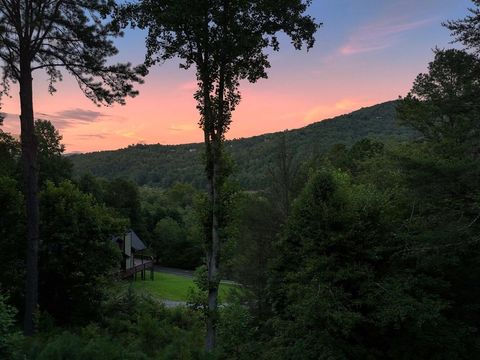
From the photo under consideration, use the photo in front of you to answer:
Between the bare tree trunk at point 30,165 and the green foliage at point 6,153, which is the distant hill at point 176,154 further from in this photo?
the bare tree trunk at point 30,165

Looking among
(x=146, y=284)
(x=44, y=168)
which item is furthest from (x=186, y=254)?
(x=44, y=168)

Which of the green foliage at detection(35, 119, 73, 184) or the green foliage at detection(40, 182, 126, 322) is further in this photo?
the green foliage at detection(35, 119, 73, 184)

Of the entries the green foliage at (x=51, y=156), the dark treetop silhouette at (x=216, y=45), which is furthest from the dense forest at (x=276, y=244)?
the green foliage at (x=51, y=156)

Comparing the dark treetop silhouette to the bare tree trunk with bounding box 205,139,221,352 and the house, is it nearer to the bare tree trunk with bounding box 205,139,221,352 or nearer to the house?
the bare tree trunk with bounding box 205,139,221,352

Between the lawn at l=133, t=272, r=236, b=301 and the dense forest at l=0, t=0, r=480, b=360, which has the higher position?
the dense forest at l=0, t=0, r=480, b=360

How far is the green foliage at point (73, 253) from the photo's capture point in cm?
1600

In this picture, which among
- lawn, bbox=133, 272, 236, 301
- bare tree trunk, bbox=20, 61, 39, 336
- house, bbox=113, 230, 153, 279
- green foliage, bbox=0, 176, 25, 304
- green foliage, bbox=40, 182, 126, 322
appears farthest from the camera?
house, bbox=113, 230, 153, 279

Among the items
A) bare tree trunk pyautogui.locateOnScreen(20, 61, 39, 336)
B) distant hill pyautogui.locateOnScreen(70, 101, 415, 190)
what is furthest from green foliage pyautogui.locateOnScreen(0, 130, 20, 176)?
distant hill pyautogui.locateOnScreen(70, 101, 415, 190)

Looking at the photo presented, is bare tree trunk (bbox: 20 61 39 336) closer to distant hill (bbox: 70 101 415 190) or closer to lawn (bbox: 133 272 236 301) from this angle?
lawn (bbox: 133 272 236 301)

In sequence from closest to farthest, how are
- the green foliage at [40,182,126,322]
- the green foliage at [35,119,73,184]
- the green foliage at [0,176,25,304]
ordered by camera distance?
the green foliage at [0,176,25,304]
the green foliage at [40,182,126,322]
the green foliage at [35,119,73,184]

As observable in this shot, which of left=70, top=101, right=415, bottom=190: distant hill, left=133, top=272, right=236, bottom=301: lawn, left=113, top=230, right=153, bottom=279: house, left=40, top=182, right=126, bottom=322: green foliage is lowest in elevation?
left=133, top=272, right=236, bottom=301: lawn

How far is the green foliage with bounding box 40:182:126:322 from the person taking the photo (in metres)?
16.0

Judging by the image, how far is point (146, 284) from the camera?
42594 millimetres

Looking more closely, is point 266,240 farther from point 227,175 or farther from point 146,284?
point 146,284
